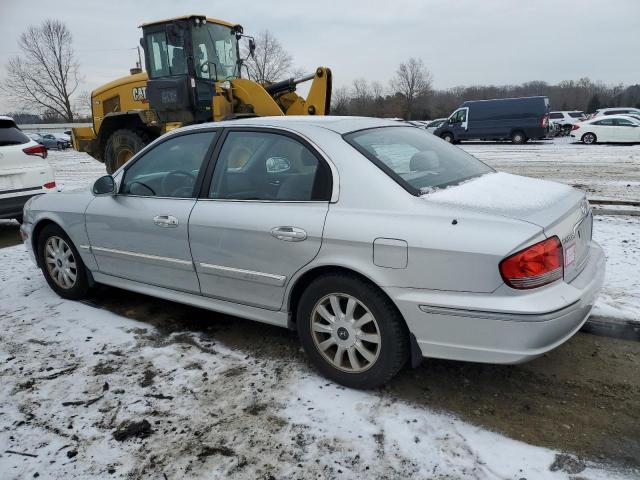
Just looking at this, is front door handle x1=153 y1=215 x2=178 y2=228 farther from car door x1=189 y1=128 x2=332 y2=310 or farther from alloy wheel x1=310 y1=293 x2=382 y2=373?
alloy wheel x1=310 y1=293 x2=382 y2=373

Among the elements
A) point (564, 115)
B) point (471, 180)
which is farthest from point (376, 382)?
point (564, 115)

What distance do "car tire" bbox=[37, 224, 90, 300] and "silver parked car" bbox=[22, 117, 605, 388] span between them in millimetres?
496

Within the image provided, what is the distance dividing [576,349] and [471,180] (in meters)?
1.37

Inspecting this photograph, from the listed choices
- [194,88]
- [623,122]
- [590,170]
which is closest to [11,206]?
[194,88]

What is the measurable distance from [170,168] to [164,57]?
6.84m

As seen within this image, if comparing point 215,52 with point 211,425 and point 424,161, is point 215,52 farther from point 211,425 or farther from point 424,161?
point 211,425

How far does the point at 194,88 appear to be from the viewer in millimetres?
9383

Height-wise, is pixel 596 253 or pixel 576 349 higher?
pixel 596 253

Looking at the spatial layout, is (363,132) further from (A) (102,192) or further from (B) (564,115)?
(B) (564,115)

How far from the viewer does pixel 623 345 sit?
3.40 metres

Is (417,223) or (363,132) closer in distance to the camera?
(417,223)

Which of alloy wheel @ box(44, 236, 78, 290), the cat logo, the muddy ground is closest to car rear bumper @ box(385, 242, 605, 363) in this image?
the muddy ground

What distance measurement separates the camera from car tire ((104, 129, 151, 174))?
402 inches

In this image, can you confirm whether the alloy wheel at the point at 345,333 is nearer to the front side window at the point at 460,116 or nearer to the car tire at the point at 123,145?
the car tire at the point at 123,145
